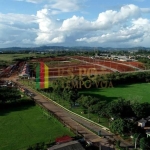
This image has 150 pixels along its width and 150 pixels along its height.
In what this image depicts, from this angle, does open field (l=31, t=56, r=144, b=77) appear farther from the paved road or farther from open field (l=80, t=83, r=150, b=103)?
the paved road

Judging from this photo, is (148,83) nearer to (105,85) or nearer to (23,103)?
(105,85)

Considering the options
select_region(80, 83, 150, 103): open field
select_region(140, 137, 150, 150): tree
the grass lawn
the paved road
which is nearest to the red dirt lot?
select_region(80, 83, 150, 103): open field

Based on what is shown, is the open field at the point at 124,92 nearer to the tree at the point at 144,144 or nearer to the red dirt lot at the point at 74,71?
the tree at the point at 144,144

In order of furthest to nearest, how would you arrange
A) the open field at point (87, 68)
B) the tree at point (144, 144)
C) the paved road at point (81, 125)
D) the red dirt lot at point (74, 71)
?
the open field at point (87, 68)
the red dirt lot at point (74, 71)
the paved road at point (81, 125)
the tree at point (144, 144)

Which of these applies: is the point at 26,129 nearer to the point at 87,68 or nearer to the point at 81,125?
the point at 81,125

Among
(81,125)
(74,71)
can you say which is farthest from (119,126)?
(74,71)

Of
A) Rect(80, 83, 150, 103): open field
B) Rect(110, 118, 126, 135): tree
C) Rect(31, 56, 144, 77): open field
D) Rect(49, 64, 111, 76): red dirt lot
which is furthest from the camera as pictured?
Rect(31, 56, 144, 77): open field

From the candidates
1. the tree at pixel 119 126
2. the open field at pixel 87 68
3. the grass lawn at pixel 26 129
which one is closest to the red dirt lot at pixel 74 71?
the open field at pixel 87 68
